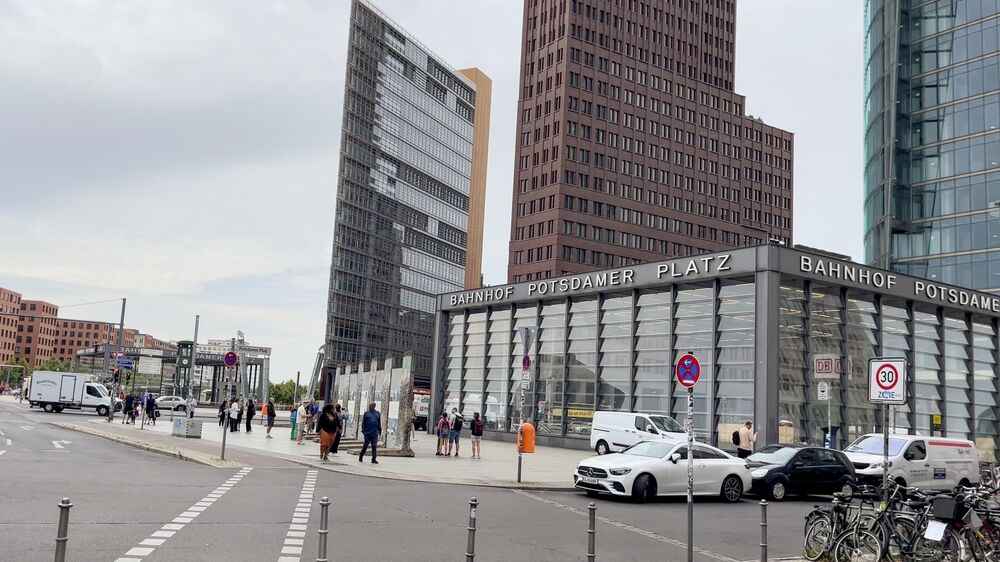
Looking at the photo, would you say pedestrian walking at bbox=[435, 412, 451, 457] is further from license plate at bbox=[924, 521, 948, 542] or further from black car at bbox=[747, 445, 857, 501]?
license plate at bbox=[924, 521, 948, 542]

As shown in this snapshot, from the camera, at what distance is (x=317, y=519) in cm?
1388

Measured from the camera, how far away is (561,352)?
45094mm

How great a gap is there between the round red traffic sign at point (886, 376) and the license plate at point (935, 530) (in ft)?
10.5

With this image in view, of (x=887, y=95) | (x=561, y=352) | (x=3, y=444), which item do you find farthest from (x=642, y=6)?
(x=3, y=444)

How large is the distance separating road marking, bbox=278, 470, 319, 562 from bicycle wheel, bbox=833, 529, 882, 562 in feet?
22.0

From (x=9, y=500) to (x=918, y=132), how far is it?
79.7 meters

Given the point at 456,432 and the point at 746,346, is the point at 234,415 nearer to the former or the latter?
the point at 456,432

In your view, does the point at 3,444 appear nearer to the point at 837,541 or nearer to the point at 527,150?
the point at 837,541

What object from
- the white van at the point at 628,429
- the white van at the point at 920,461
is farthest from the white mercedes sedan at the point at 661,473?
the white van at the point at 628,429

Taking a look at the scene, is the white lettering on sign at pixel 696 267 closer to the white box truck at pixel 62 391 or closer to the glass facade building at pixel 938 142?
the white box truck at pixel 62 391

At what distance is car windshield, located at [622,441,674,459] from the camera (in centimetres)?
2038

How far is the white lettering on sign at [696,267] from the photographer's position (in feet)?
120

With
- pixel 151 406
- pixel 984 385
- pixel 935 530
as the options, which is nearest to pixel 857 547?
pixel 935 530

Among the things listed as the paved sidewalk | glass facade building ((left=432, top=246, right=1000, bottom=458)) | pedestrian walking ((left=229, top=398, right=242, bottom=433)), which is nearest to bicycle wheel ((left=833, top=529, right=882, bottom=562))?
the paved sidewalk
